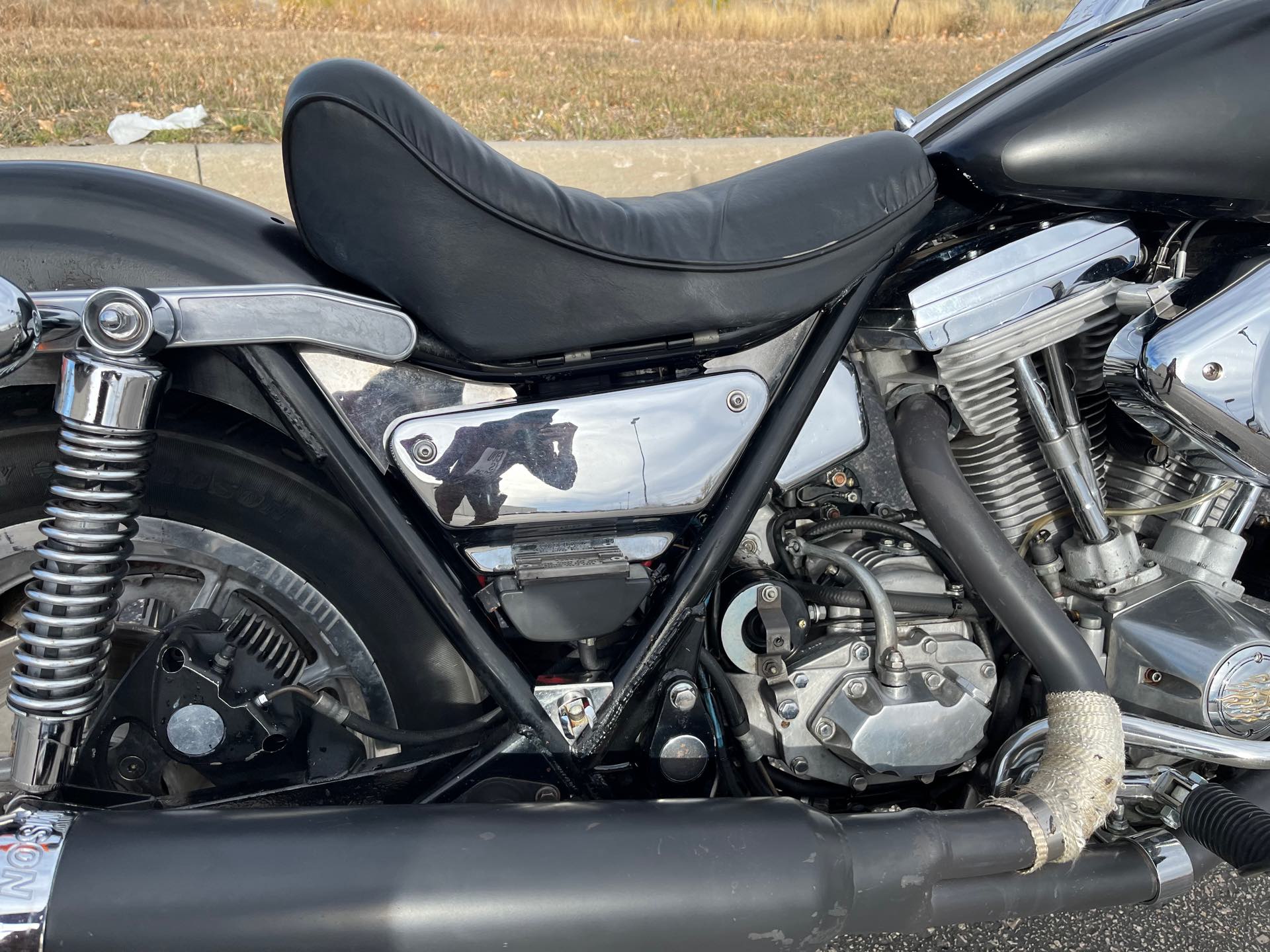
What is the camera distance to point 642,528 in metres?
1.30

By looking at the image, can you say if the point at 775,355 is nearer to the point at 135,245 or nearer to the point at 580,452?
the point at 580,452

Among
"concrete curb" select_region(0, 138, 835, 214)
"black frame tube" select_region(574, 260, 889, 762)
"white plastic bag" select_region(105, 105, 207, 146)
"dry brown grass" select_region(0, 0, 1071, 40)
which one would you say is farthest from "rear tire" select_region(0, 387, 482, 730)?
"dry brown grass" select_region(0, 0, 1071, 40)

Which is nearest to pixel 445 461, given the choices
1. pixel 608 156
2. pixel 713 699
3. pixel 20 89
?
pixel 713 699

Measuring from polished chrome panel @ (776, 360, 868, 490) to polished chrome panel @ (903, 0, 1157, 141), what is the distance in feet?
1.33

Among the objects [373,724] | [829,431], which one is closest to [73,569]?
[373,724]

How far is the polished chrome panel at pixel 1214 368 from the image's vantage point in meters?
1.25

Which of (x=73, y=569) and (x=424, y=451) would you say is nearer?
(x=73, y=569)

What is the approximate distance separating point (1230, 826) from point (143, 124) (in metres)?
4.59

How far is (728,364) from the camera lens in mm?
1294

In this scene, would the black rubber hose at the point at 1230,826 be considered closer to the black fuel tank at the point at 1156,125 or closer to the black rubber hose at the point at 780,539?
the black rubber hose at the point at 780,539

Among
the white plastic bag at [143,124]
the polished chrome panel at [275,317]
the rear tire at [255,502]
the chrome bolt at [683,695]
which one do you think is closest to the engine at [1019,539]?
the chrome bolt at [683,695]

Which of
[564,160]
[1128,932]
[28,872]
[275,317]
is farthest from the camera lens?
[564,160]

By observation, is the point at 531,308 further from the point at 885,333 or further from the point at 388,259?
the point at 885,333

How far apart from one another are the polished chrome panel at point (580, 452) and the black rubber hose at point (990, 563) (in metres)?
0.29
